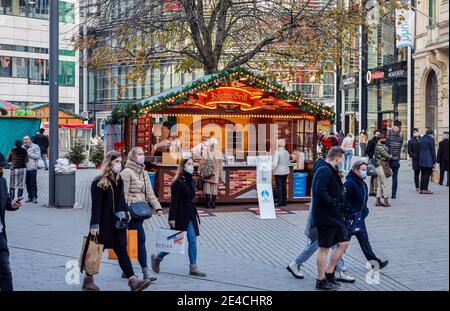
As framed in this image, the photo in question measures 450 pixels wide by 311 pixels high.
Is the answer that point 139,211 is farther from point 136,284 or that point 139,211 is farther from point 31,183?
point 31,183

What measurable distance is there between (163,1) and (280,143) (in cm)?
593

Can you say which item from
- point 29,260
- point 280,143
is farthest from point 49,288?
point 280,143

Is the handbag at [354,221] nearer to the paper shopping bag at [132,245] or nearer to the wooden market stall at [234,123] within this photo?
the paper shopping bag at [132,245]

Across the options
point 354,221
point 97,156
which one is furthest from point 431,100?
point 354,221

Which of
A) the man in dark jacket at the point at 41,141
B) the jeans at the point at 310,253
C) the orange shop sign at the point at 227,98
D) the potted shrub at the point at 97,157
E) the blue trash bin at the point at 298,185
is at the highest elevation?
the orange shop sign at the point at 227,98

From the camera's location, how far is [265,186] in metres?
15.6

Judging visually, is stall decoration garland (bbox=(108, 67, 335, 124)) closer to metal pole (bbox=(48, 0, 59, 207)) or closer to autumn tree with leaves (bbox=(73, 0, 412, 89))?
metal pole (bbox=(48, 0, 59, 207))

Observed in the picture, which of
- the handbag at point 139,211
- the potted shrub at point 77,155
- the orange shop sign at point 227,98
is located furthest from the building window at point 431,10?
the handbag at point 139,211

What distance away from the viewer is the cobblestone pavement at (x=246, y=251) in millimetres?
8255

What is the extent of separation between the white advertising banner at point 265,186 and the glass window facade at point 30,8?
39947 millimetres

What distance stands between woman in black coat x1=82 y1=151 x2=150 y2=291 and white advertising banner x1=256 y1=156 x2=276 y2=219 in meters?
7.22

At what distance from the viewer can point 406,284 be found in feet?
26.8

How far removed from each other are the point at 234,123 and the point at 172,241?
1203 cm
